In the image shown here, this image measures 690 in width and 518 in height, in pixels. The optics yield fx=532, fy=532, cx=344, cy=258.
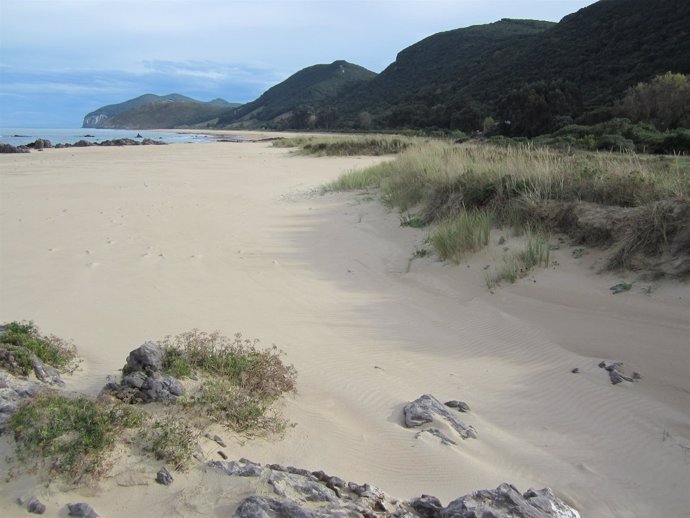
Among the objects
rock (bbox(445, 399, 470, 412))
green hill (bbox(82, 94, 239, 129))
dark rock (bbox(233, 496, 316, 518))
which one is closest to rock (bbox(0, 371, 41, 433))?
dark rock (bbox(233, 496, 316, 518))

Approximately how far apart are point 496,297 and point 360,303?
5.26 ft

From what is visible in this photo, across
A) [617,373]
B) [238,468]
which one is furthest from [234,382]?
[617,373]

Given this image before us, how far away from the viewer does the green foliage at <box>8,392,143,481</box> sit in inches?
94.6

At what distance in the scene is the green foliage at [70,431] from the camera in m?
2.40

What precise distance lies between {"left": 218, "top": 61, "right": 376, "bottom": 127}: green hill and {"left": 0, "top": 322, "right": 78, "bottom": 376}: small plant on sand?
442 feet

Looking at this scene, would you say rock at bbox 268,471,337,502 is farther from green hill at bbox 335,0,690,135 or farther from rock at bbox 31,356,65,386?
green hill at bbox 335,0,690,135

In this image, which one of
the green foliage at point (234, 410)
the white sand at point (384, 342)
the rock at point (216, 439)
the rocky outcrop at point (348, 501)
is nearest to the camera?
the rocky outcrop at point (348, 501)

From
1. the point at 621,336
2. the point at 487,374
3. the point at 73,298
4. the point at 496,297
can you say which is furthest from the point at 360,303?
the point at 73,298

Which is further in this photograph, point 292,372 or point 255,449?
point 292,372

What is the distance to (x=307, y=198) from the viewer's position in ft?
46.0

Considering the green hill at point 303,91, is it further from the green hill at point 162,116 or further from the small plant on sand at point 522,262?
the small plant on sand at point 522,262

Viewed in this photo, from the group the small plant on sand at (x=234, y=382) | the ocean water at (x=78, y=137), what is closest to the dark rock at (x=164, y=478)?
the small plant on sand at (x=234, y=382)

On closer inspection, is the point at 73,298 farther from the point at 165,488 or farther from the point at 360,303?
the point at 165,488

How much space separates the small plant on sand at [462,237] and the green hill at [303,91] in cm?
13093
